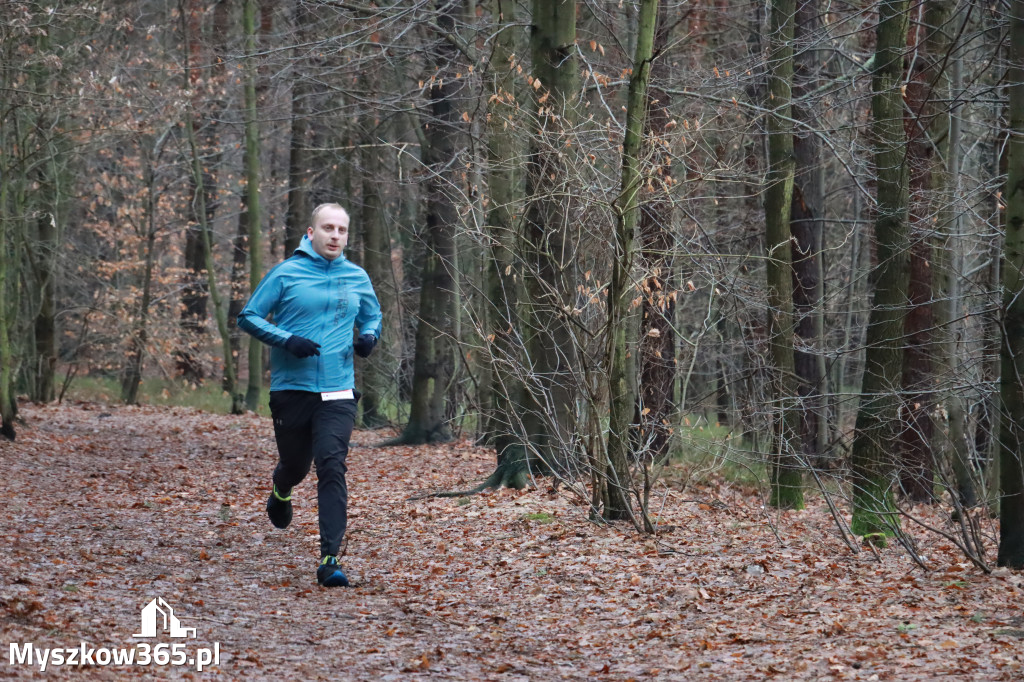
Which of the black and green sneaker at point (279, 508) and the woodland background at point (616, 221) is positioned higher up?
the woodland background at point (616, 221)

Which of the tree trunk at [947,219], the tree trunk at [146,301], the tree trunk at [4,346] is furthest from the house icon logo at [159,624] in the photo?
the tree trunk at [146,301]

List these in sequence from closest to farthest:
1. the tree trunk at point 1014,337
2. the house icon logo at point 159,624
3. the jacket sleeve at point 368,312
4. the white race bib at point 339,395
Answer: the house icon logo at point 159,624
the tree trunk at point 1014,337
the white race bib at point 339,395
the jacket sleeve at point 368,312

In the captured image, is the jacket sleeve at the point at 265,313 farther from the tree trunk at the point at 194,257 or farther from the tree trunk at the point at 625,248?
the tree trunk at the point at 194,257

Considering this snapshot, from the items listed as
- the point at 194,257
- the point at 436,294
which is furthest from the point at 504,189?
the point at 194,257

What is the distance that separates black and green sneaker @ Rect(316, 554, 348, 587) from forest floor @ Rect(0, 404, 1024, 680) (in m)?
0.09

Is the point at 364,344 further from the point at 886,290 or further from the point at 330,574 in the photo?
the point at 886,290

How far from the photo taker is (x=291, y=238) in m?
Answer: 23.2

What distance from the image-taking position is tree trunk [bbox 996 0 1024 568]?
640cm

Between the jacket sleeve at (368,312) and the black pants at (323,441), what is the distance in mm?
540

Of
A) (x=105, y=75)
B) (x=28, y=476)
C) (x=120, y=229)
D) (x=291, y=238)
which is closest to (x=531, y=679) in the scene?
(x=28, y=476)

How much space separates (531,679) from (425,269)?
41.2ft

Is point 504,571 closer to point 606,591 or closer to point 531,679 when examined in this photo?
point 606,591

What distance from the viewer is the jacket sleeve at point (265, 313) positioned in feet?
21.9

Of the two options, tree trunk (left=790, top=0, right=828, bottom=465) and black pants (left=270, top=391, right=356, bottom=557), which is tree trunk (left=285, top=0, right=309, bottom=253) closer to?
tree trunk (left=790, top=0, right=828, bottom=465)
